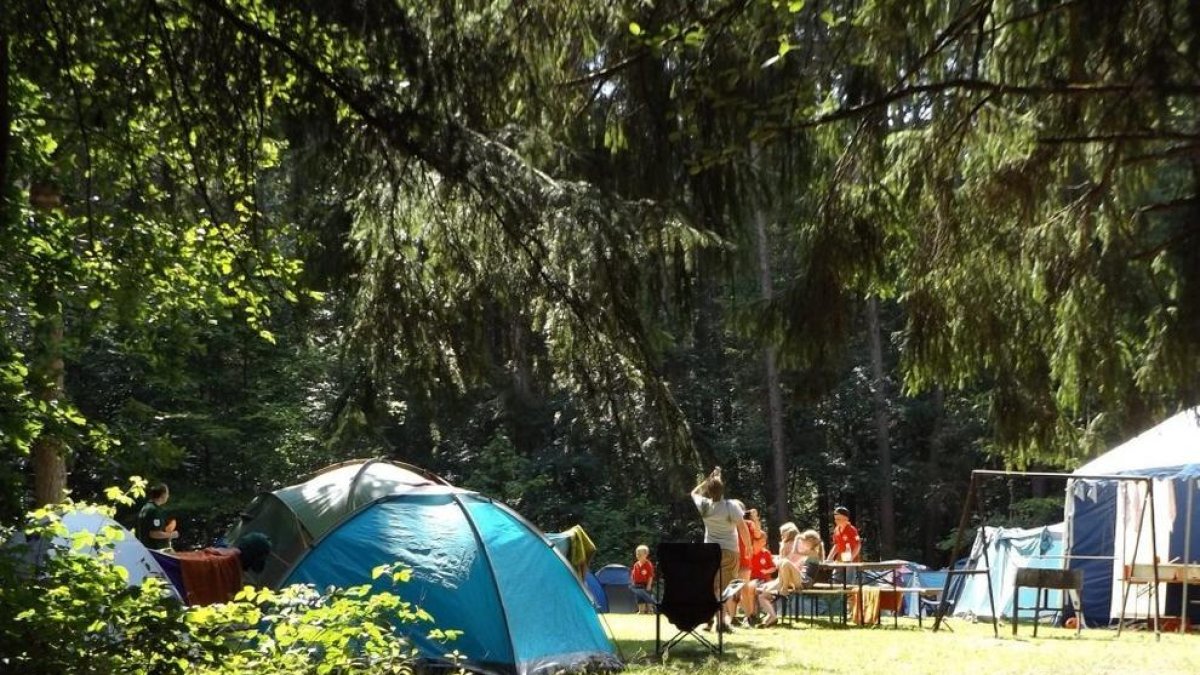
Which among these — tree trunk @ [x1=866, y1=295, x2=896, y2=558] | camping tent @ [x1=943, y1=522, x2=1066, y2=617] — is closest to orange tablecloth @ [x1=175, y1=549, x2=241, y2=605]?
camping tent @ [x1=943, y1=522, x2=1066, y2=617]

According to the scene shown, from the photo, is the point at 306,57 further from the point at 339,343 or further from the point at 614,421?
the point at 339,343

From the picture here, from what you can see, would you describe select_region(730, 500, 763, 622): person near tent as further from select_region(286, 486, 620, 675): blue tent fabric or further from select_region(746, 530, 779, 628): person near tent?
select_region(286, 486, 620, 675): blue tent fabric

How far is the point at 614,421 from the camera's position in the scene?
4984mm

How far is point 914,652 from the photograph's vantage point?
9.48 meters

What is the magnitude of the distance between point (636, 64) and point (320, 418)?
17.9 m

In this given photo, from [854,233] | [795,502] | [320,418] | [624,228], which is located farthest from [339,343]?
[795,502]

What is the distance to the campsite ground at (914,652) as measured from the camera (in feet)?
27.2

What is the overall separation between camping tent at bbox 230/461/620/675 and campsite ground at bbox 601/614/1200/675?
556 mm

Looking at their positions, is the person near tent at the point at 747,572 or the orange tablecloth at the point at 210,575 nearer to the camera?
the orange tablecloth at the point at 210,575

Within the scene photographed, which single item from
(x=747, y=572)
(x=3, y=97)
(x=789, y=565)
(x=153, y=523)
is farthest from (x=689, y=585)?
(x=3, y=97)

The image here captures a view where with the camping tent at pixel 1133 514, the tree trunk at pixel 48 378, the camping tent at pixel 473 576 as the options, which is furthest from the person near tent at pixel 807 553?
the tree trunk at pixel 48 378

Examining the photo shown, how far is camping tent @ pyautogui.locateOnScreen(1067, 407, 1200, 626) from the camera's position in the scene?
12.2 meters

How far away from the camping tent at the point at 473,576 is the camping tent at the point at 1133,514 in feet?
18.1

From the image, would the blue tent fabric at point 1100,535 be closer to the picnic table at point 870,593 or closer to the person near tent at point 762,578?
the picnic table at point 870,593
